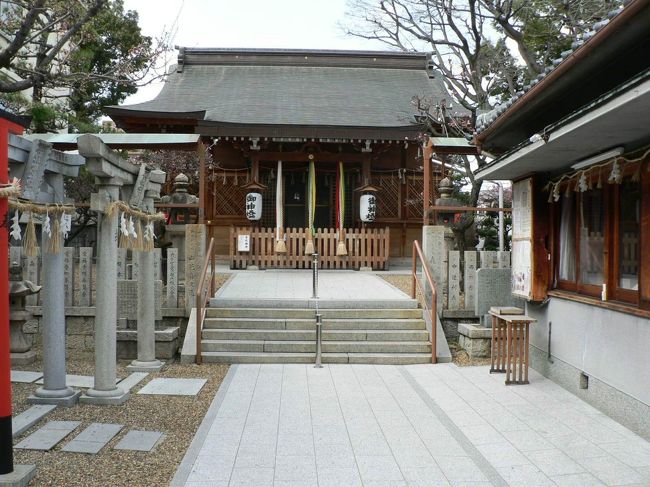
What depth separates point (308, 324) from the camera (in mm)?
9266

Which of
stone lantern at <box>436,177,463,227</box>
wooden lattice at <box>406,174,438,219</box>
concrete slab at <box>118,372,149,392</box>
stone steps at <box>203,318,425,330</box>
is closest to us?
Result: concrete slab at <box>118,372,149,392</box>

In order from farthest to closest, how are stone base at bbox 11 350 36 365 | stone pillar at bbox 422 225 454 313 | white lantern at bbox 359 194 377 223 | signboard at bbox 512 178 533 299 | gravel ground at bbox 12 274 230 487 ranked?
white lantern at bbox 359 194 377 223, stone pillar at bbox 422 225 454 313, stone base at bbox 11 350 36 365, signboard at bbox 512 178 533 299, gravel ground at bbox 12 274 230 487

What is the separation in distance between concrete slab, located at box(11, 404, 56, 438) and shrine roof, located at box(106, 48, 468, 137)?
11224mm

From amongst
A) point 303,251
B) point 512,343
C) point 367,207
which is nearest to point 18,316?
point 512,343

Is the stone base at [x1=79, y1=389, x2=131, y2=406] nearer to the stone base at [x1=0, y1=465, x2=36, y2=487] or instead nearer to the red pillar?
the stone base at [x1=0, y1=465, x2=36, y2=487]

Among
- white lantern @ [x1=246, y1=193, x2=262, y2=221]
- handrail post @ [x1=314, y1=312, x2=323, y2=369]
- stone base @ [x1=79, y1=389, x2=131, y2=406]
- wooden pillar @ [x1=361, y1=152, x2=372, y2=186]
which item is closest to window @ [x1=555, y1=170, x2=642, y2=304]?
handrail post @ [x1=314, y1=312, x2=323, y2=369]

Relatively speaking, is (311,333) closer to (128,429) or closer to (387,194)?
(128,429)

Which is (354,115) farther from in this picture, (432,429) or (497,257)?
(432,429)

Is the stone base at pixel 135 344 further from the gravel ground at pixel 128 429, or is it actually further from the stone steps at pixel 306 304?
the stone steps at pixel 306 304

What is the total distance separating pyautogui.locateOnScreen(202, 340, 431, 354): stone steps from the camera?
28.4ft

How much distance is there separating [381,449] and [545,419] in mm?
1989

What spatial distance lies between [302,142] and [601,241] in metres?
11.5

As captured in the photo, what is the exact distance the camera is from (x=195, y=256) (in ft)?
32.3

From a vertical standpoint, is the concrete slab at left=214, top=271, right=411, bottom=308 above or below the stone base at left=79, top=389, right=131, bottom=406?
above
